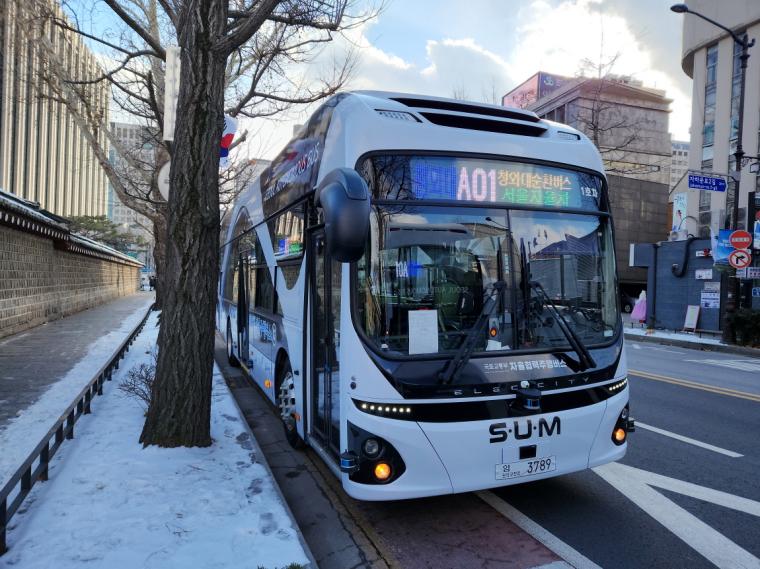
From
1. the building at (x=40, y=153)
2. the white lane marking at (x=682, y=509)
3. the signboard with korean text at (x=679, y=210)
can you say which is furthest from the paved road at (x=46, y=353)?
the signboard with korean text at (x=679, y=210)

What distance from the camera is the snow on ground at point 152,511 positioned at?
10.9 ft

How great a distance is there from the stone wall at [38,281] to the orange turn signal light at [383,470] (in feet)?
44.3

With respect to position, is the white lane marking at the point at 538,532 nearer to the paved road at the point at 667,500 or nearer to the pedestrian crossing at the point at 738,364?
the paved road at the point at 667,500

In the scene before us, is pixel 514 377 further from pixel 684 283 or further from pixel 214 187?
pixel 684 283

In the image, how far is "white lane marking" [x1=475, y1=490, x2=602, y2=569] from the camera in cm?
357

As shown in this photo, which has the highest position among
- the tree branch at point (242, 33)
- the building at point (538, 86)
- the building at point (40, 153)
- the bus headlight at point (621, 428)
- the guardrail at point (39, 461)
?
the building at point (538, 86)

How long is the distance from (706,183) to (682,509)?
618 inches

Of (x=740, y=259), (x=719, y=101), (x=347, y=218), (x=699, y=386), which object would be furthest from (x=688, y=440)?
(x=719, y=101)

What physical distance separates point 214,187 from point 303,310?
5.36 ft

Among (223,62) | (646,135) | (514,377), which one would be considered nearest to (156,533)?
(514,377)

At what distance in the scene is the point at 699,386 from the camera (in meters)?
9.48

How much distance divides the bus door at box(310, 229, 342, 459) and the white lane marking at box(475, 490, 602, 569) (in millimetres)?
Result: 1424

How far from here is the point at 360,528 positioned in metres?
4.11

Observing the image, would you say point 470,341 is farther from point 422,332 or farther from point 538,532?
point 538,532
